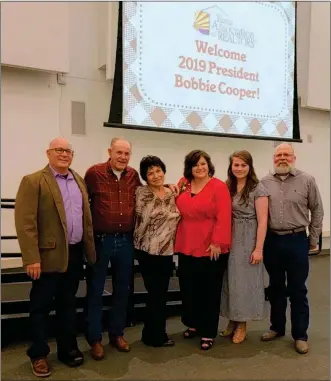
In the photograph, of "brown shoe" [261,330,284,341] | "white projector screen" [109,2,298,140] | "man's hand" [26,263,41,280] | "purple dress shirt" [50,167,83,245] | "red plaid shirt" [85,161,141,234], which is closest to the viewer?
"man's hand" [26,263,41,280]

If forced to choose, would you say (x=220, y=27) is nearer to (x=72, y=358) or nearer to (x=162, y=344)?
(x=162, y=344)

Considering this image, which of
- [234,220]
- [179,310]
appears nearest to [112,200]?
[234,220]

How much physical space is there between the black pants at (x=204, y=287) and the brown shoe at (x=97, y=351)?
0.62m

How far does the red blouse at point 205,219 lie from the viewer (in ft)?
8.07

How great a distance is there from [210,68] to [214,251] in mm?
2643

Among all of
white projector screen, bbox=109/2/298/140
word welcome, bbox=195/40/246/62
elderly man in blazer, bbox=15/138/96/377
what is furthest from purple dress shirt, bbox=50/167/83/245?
word welcome, bbox=195/40/246/62

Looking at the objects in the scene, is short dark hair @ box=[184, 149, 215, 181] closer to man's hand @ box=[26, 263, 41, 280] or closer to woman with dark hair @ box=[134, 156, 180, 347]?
woman with dark hair @ box=[134, 156, 180, 347]

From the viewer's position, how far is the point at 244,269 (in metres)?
2.59

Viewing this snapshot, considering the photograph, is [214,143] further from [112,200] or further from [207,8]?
[112,200]

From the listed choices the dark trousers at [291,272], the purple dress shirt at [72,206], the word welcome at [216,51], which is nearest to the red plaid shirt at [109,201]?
the purple dress shirt at [72,206]

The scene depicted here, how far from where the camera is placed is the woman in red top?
97.2 inches

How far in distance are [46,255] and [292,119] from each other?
3973 millimetres

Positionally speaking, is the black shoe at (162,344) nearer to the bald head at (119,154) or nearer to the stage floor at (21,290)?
the stage floor at (21,290)

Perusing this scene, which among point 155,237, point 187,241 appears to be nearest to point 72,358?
point 155,237
